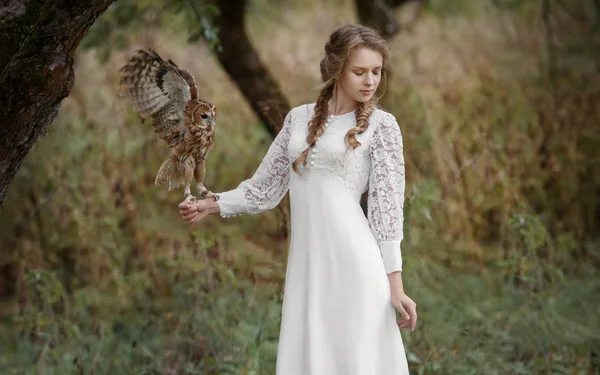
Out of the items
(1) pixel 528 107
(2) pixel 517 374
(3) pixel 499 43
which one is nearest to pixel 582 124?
(1) pixel 528 107

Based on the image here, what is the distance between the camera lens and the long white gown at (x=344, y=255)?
318 centimetres

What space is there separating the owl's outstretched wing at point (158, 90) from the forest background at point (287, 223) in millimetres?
1357

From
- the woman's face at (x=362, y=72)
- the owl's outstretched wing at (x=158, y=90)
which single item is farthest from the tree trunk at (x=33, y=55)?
the woman's face at (x=362, y=72)

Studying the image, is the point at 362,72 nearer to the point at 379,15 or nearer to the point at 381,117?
the point at 381,117

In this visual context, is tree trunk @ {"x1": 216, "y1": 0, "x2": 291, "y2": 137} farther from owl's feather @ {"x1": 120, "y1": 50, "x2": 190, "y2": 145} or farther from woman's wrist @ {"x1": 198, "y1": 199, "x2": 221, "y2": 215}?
owl's feather @ {"x1": 120, "y1": 50, "x2": 190, "y2": 145}

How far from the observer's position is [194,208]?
3227 millimetres

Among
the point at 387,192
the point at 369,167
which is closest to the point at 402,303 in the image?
the point at 387,192

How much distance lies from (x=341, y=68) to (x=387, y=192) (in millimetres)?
471

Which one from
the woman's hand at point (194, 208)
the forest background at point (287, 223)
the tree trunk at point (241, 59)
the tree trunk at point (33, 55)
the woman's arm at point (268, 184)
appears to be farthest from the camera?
the tree trunk at point (241, 59)

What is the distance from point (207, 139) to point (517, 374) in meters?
2.78

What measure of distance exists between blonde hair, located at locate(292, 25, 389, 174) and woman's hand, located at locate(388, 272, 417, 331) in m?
0.49

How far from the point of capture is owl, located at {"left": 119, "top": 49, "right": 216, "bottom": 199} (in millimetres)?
3008

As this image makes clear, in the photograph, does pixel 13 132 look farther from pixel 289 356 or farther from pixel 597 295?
pixel 597 295

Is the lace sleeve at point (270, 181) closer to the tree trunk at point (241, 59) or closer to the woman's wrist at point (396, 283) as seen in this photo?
the woman's wrist at point (396, 283)
